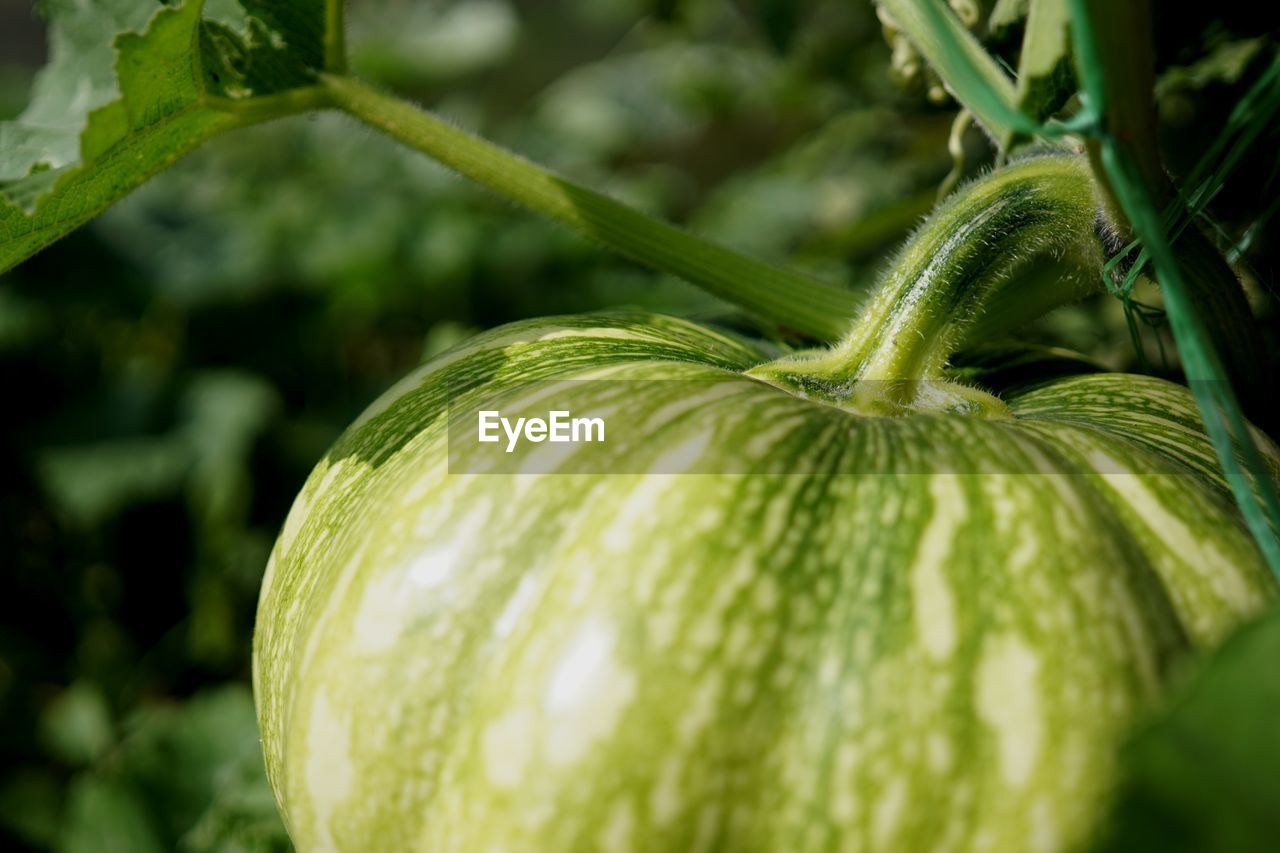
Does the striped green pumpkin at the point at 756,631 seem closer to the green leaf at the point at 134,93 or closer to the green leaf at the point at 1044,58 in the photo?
the green leaf at the point at 1044,58

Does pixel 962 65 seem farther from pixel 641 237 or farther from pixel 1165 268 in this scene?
pixel 641 237

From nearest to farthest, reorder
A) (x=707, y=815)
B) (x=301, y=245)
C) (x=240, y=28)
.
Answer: (x=707, y=815)
(x=240, y=28)
(x=301, y=245)

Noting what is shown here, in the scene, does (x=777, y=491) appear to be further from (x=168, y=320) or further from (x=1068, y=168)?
(x=168, y=320)

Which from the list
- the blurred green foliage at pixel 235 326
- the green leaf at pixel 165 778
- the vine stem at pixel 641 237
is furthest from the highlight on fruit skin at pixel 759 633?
the blurred green foliage at pixel 235 326

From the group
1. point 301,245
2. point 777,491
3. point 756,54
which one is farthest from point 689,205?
point 777,491

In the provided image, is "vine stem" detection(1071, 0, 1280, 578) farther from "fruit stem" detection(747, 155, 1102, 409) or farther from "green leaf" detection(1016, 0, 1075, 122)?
"fruit stem" detection(747, 155, 1102, 409)
